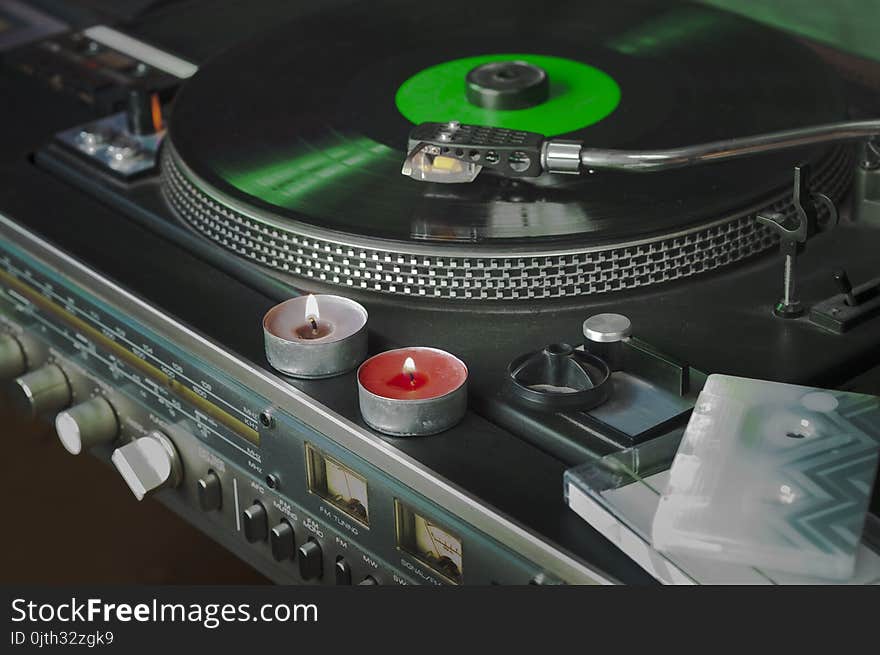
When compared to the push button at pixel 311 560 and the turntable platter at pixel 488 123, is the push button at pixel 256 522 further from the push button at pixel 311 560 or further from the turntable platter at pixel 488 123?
the turntable platter at pixel 488 123

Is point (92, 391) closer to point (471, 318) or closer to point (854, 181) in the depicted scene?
point (471, 318)

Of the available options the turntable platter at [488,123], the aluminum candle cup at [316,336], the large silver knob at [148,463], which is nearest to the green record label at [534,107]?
the turntable platter at [488,123]

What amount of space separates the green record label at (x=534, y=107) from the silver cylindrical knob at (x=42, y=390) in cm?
46

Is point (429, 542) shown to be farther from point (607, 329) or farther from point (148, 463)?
point (148, 463)

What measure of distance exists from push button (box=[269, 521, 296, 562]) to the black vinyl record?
10.9 inches

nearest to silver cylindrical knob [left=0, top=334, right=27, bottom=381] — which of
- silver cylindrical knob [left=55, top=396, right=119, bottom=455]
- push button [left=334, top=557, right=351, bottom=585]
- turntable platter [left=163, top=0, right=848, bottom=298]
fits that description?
silver cylindrical knob [left=55, top=396, right=119, bottom=455]

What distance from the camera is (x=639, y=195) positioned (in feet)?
4.89

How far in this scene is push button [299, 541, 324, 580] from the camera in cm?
139

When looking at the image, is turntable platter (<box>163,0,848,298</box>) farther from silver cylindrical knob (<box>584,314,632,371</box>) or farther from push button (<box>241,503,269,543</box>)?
push button (<box>241,503,269,543</box>)

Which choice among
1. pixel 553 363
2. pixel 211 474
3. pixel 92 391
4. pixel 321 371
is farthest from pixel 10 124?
pixel 553 363

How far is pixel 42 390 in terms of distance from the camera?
1657 mm

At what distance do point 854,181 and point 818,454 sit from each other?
1.52 feet

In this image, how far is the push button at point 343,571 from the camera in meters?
1.37

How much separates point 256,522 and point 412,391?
24cm
